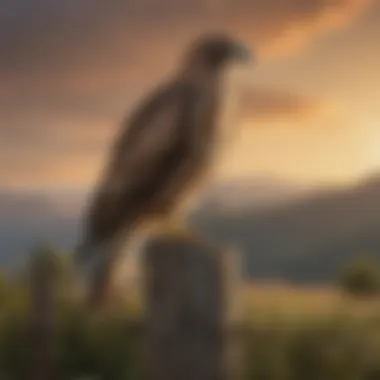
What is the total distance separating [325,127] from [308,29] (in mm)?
141

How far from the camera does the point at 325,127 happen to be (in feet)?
4.18

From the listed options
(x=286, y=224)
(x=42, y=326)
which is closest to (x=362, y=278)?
(x=286, y=224)

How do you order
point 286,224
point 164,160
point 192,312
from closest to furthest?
point 192,312 < point 164,160 < point 286,224

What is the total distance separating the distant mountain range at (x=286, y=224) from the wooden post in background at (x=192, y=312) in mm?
347

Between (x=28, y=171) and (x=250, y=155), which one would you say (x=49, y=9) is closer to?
(x=28, y=171)

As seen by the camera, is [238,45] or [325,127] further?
[325,127]

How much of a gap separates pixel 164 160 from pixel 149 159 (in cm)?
2

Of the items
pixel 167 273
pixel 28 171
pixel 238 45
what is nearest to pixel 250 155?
pixel 238 45

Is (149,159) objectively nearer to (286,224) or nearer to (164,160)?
(164,160)

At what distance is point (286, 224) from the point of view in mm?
1257

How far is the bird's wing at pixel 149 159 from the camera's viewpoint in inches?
43.6

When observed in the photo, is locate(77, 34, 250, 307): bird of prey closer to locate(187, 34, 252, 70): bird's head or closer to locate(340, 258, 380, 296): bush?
locate(187, 34, 252, 70): bird's head

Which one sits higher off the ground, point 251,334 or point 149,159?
point 149,159

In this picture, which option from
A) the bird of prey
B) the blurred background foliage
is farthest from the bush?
the bird of prey
